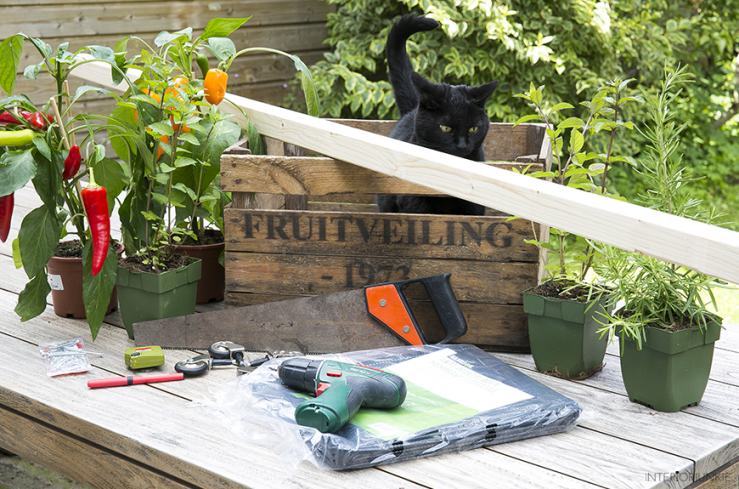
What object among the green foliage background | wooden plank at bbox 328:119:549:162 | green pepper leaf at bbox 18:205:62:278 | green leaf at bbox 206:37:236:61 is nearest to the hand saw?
green pepper leaf at bbox 18:205:62:278

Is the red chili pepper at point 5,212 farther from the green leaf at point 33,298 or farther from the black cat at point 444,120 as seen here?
the black cat at point 444,120

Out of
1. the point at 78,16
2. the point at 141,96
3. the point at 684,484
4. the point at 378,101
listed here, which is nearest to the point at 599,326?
the point at 684,484

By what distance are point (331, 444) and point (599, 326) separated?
0.56 m

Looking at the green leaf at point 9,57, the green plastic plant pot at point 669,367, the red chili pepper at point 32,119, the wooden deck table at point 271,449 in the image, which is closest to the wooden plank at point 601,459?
the wooden deck table at point 271,449

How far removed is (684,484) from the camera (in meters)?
0.99

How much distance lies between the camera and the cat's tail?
1.85 metres

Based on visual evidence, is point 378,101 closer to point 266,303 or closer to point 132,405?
point 266,303

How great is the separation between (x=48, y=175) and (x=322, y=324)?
606 millimetres

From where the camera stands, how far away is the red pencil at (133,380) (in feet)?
3.93

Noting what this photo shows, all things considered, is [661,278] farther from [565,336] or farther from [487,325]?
[487,325]

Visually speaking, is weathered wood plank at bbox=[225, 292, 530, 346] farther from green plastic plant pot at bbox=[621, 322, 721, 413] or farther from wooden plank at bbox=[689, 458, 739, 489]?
wooden plank at bbox=[689, 458, 739, 489]

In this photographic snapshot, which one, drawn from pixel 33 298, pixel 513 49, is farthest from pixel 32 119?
pixel 513 49

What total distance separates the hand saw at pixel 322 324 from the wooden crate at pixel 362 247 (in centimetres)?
6

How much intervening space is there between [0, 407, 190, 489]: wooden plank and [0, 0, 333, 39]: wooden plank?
2179 millimetres
